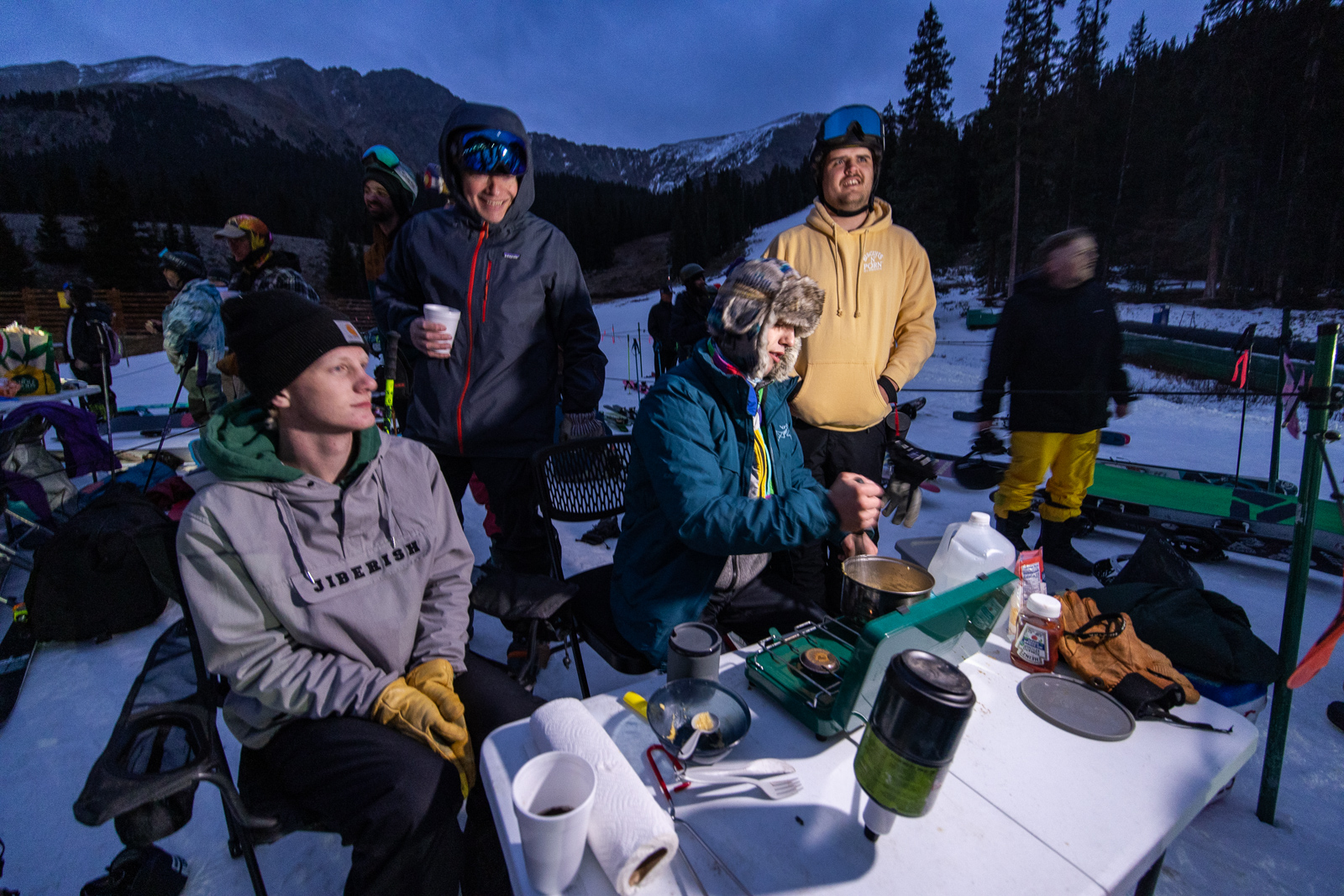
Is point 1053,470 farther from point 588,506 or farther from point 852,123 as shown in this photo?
point 588,506

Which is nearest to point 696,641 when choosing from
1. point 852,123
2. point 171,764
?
point 171,764

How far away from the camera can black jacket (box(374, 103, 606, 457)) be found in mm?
2420

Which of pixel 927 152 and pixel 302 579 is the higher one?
pixel 927 152

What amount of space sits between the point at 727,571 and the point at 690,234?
41.6 meters

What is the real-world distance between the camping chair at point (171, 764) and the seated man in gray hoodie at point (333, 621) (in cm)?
8

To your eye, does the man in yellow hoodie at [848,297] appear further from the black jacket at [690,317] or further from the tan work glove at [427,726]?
the black jacket at [690,317]

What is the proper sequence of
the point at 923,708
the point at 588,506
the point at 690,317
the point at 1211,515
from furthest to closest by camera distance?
the point at 690,317
the point at 1211,515
the point at 588,506
the point at 923,708

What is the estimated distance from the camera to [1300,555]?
5.73 feet

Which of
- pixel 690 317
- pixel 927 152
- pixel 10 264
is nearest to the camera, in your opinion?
pixel 690 317

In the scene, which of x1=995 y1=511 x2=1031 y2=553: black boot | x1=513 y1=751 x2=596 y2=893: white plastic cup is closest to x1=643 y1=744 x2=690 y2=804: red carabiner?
x1=513 y1=751 x2=596 y2=893: white plastic cup

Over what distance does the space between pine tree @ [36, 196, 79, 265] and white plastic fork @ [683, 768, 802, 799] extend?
174ft

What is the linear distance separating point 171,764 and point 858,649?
1568 millimetres

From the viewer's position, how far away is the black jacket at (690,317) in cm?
663

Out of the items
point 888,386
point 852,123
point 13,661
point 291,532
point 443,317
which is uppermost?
point 852,123
